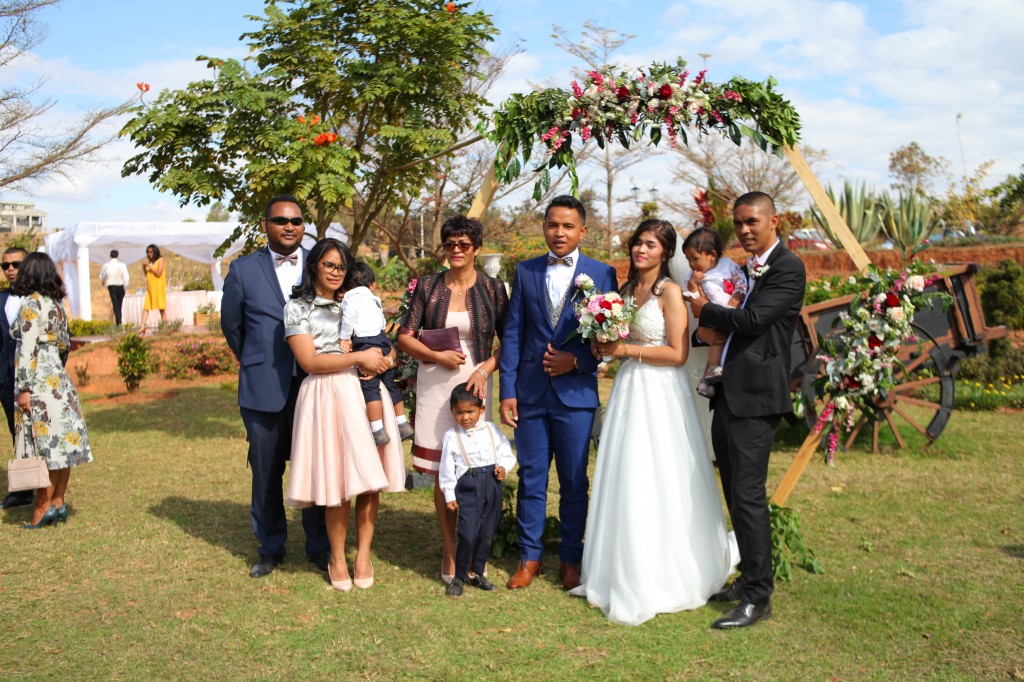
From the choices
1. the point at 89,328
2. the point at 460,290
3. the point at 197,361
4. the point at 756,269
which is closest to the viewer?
the point at 756,269

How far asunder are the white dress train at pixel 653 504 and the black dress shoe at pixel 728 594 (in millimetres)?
Result: 38

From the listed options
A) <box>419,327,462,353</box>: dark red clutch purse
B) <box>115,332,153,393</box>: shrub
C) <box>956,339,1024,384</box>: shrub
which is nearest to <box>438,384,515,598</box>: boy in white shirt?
<box>419,327,462,353</box>: dark red clutch purse

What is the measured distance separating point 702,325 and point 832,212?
136 cm

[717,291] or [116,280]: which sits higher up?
[116,280]

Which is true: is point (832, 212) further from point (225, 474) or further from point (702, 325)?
point (225, 474)

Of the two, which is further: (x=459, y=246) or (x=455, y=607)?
(x=459, y=246)

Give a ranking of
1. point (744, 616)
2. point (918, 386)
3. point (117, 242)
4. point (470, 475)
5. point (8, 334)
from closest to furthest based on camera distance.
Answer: point (744, 616), point (470, 475), point (8, 334), point (918, 386), point (117, 242)

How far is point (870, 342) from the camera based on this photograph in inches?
214

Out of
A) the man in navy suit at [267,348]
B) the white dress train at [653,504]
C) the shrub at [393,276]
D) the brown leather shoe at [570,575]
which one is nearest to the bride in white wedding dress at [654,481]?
the white dress train at [653,504]

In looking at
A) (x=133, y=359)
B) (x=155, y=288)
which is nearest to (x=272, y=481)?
(x=133, y=359)

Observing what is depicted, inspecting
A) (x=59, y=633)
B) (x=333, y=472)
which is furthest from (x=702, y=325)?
(x=59, y=633)

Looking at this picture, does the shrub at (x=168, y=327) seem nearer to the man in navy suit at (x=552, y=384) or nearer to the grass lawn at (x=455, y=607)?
the grass lawn at (x=455, y=607)

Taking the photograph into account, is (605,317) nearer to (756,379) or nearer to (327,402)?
(756,379)

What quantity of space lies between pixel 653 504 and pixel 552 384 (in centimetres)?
87
